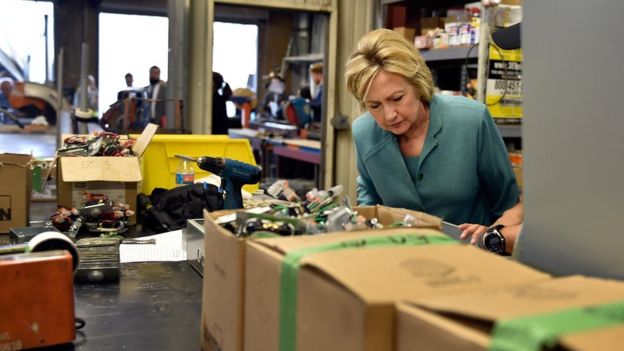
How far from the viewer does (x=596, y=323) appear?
58 cm

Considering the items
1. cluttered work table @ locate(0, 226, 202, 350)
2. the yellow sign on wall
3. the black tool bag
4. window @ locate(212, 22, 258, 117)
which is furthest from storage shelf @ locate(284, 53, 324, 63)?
cluttered work table @ locate(0, 226, 202, 350)

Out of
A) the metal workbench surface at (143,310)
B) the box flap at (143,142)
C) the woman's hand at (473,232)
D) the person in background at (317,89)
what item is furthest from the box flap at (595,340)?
the person in background at (317,89)

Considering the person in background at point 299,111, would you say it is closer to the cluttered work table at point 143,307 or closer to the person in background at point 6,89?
the person in background at point 6,89

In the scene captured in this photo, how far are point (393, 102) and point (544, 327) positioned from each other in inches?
58.3

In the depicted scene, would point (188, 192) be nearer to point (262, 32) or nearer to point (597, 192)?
point (597, 192)

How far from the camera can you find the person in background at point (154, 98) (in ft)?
12.7

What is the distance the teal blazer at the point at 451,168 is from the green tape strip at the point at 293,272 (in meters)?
1.20

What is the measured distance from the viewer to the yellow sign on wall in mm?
3139

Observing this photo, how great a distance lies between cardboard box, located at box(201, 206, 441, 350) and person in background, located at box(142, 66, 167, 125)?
287 cm

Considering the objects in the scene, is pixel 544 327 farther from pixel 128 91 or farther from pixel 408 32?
pixel 128 91

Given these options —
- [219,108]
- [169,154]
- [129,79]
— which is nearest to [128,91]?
[129,79]

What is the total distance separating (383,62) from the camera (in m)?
1.94

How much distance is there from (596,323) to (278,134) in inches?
249

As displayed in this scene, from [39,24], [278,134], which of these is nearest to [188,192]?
[278,134]
